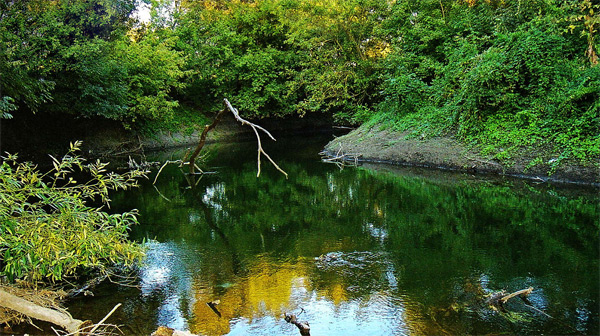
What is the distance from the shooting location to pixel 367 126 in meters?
21.8

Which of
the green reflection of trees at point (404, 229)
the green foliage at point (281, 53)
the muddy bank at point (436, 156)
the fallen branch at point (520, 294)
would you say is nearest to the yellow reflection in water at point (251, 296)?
the green reflection of trees at point (404, 229)

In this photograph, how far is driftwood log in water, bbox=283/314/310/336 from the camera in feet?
16.6

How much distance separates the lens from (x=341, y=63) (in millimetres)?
25562

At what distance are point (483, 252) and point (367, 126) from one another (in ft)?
48.0

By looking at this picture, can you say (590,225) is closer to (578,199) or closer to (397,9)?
(578,199)

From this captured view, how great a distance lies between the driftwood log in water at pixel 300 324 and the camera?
16.6ft

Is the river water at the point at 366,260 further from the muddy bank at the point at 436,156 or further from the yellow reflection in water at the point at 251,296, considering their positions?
the muddy bank at the point at 436,156

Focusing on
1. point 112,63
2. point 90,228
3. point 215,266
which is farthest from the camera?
point 112,63

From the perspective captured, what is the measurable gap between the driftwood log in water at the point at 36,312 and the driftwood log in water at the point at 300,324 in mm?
2256

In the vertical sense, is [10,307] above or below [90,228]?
below

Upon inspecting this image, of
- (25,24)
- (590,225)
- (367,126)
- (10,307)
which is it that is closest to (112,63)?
(25,24)

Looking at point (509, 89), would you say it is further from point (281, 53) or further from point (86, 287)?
point (281, 53)

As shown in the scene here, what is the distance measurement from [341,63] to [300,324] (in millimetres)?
21940

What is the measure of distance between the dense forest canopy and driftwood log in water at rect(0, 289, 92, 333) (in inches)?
373
